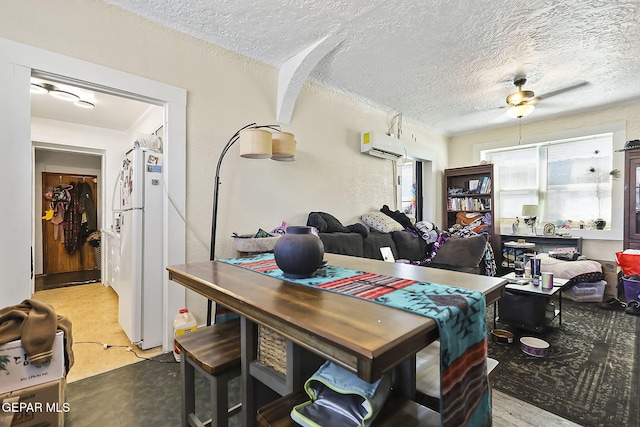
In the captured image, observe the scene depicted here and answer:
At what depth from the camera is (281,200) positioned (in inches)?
120

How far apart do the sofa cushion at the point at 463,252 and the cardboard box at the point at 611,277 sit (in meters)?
1.84

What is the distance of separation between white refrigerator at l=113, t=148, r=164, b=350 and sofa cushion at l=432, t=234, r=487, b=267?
3.29 meters

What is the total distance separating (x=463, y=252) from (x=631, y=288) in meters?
1.75

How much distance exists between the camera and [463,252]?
373 centimetres

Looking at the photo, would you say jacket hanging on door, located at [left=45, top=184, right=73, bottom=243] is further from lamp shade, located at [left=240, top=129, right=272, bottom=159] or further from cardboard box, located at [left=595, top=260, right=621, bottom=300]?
cardboard box, located at [left=595, top=260, right=621, bottom=300]

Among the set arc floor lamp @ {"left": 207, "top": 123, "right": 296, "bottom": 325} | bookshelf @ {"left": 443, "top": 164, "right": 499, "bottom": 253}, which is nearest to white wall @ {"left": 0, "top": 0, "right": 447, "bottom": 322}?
arc floor lamp @ {"left": 207, "top": 123, "right": 296, "bottom": 325}

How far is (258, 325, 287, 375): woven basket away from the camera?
3.51 feet

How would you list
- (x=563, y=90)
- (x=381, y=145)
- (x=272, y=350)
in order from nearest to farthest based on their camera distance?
(x=272, y=350) < (x=563, y=90) < (x=381, y=145)

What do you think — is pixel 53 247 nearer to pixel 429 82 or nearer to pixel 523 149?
pixel 429 82

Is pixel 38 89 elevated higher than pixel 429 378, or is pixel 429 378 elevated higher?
pixel 38 89

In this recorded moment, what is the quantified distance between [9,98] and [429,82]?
368cm

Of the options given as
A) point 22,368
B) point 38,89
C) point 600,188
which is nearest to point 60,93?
point 38,89

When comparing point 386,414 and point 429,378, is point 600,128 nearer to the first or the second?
point 429,378

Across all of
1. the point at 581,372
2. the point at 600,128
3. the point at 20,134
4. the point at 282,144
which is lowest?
the point at 581,372
